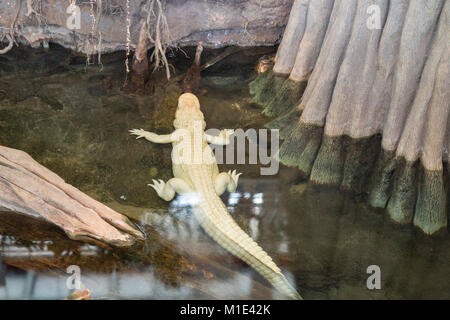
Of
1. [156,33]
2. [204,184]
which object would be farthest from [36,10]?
[204,184]

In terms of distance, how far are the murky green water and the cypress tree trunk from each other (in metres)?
0.20

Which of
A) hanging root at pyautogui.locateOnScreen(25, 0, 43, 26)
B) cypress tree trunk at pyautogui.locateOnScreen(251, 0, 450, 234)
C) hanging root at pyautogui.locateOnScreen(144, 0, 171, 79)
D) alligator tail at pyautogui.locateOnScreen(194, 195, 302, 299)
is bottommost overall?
alligator tail at pyautogui.locateOnScreen(194, 195, 302, 299)

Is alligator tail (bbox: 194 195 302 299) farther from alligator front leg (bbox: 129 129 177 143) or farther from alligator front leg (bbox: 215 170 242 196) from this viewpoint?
alligator front leg (bbox: 129 129 177 143)

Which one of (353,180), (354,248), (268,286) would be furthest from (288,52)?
(268,286)

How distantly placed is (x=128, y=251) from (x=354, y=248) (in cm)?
156

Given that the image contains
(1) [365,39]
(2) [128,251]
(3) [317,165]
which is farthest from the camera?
(3) [317,165]

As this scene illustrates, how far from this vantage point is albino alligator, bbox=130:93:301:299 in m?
3.10

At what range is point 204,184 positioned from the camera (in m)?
3.66

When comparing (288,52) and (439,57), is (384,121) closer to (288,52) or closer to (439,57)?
(439,57)

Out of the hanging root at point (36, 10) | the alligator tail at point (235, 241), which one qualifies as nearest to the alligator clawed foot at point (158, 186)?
the alligator tail at point (235, 241)

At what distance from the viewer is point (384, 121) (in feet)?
12.5

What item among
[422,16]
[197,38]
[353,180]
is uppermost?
[197,38]

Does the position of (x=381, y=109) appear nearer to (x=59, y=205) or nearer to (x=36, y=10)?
(x=59, y=205)
